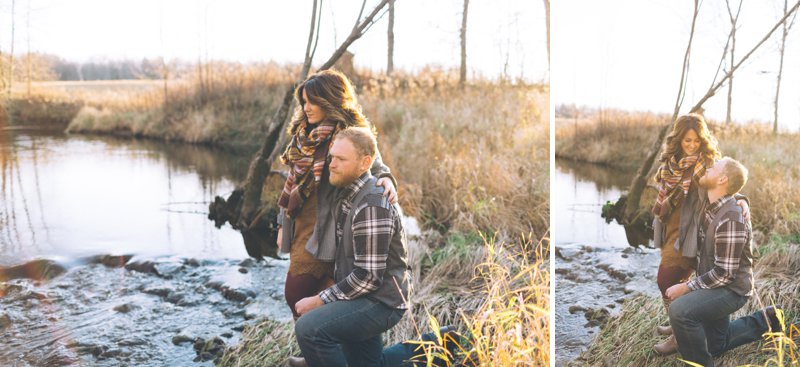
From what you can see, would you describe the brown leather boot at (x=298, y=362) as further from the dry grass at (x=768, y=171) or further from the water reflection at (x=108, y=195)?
the dry grass at (x=768, y=171)

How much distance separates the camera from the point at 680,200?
9.76ft

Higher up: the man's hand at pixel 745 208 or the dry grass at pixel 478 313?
the man's hand at pixel 745 208

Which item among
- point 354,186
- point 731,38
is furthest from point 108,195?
point 731,38

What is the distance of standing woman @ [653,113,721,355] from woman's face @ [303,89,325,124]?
1527 millimetres

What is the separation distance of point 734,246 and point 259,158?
2161mm

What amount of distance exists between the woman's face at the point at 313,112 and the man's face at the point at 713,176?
1.61 metres

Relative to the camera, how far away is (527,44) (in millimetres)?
3477

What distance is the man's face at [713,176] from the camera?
2900 millimetres

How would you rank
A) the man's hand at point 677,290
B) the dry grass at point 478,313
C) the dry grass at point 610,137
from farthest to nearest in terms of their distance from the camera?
the dry grass at point 610,137
the dry grass at point 478,313
the man's hand at point 677,290

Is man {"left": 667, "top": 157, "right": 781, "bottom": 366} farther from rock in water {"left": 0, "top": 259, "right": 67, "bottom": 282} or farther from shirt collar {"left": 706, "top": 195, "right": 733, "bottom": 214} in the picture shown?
rock in water {"left": 0, "top": 259, "right": 67, "bottom": 282}

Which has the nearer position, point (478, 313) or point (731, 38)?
point (731, 38)

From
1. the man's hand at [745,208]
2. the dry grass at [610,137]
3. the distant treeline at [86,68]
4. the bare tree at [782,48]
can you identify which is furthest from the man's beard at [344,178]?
the bare tree at [782,48]

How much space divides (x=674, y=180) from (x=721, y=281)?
46 centimetres

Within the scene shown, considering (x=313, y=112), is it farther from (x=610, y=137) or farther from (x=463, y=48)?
(x=610, y=137)
